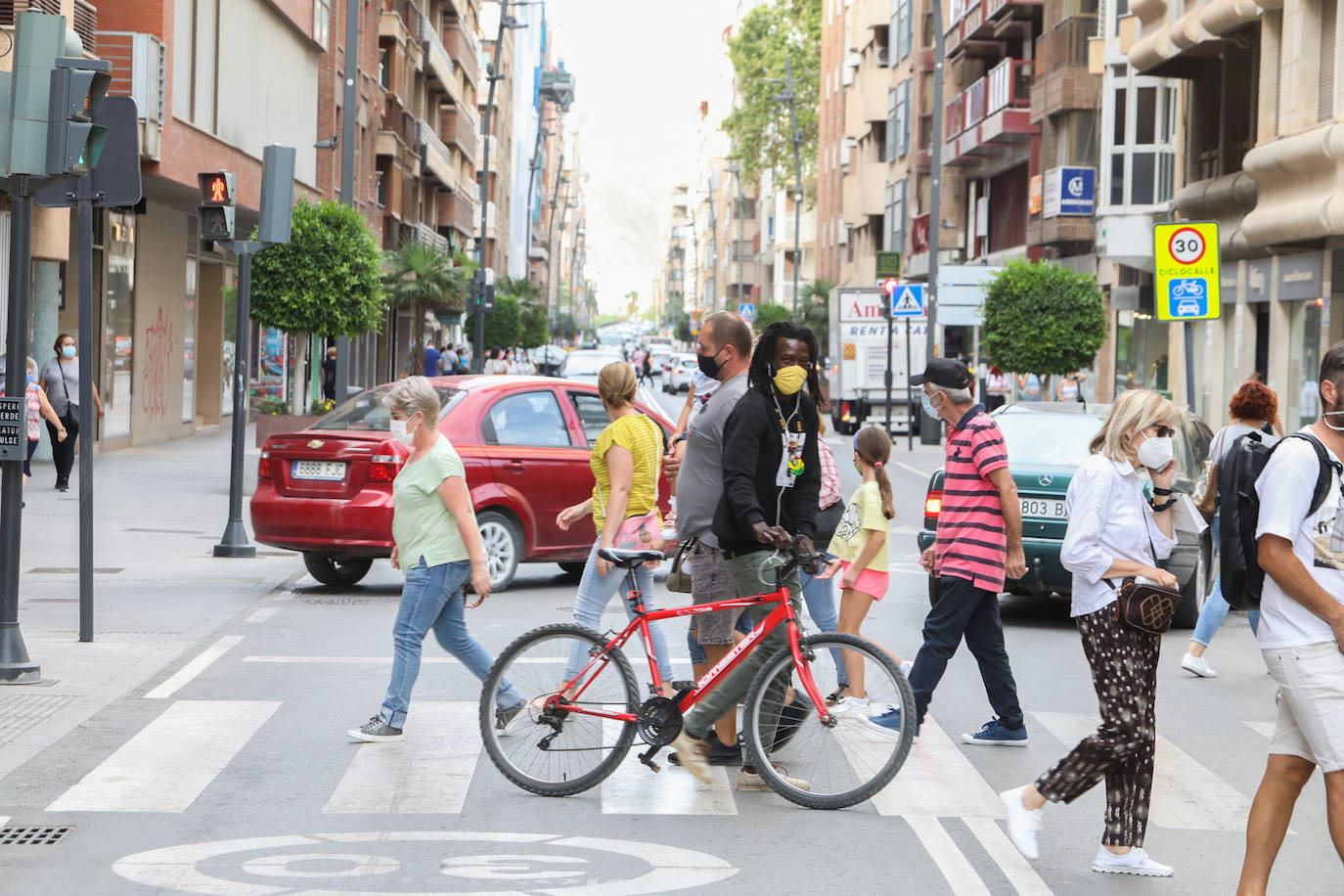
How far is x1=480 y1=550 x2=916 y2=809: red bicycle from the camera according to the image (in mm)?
7129

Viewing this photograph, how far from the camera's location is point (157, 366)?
32.4 meters

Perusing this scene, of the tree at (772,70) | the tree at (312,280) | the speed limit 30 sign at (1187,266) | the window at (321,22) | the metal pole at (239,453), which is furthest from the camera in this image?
the tree at (772,70)

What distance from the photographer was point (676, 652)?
1148 centimetres

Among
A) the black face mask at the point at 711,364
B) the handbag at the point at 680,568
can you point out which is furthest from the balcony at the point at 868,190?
the black face mask at the point at 711,364

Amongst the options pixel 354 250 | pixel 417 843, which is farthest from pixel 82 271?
pixel 354 250

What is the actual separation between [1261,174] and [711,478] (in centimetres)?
2219

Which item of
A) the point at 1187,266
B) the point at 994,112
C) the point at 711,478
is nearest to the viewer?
the point at 711,478

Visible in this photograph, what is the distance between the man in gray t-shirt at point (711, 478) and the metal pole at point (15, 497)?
3.87 meters

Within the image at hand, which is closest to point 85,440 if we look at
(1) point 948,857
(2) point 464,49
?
(1) point 948,857

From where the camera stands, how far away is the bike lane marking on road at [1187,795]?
7156mm

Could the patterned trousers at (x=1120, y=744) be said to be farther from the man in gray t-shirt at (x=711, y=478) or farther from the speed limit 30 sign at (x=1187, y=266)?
the speed limit 30 sign at (x=1187, y=266)

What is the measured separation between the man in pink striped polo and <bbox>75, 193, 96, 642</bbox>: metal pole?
4.96 meters

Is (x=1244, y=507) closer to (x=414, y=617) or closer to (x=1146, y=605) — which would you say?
(x=1146, y=605)

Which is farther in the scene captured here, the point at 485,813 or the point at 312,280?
the point at 312,280
